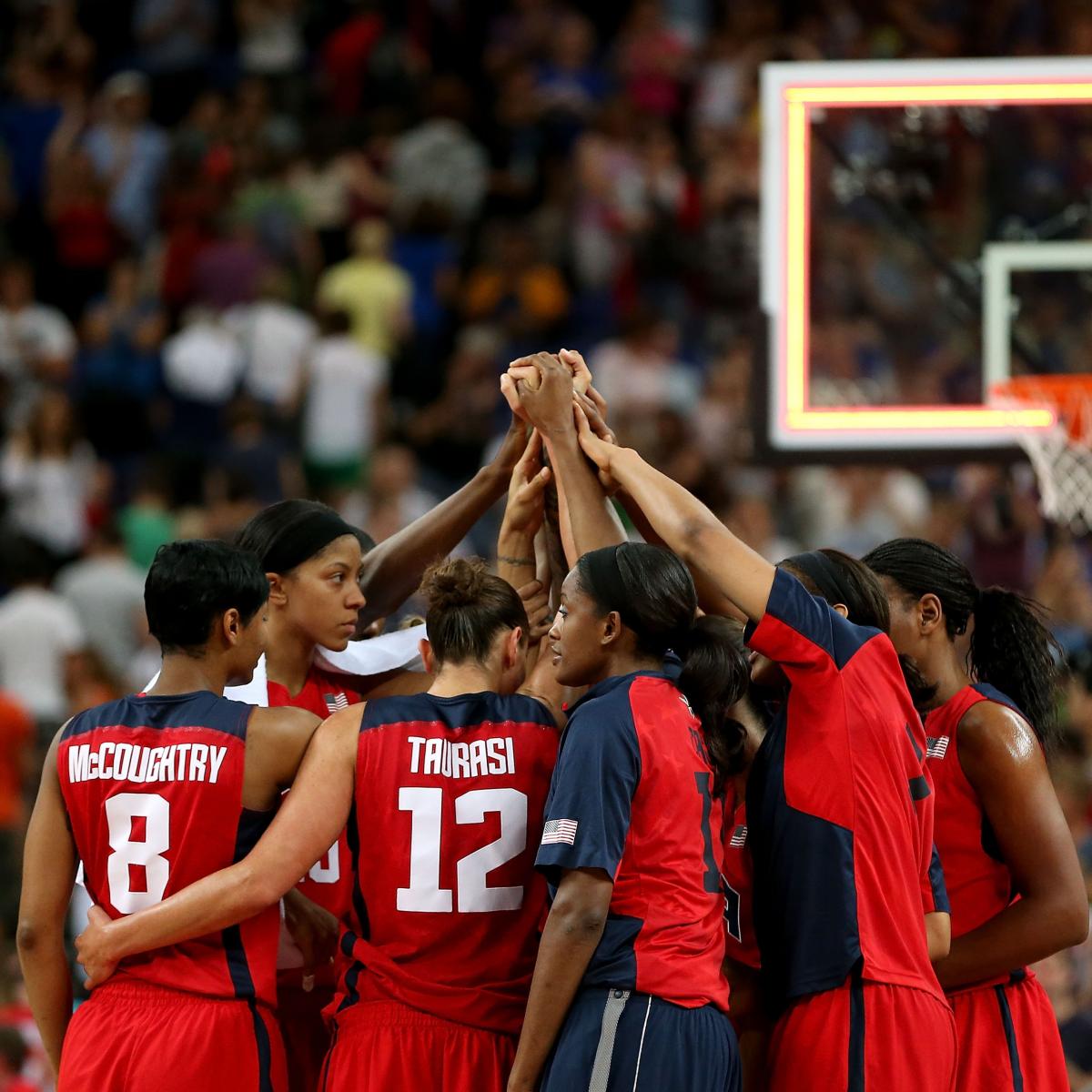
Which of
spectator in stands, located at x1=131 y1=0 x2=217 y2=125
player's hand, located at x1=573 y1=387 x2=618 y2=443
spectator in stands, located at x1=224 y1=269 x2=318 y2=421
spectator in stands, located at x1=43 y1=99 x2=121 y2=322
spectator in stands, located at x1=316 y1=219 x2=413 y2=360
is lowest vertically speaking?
player's hand, located at x1=573 y1=387 x2=618 y2=443

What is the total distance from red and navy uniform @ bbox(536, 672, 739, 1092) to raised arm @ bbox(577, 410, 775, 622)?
0.34 meters

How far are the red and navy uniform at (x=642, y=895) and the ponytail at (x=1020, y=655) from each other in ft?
4.01

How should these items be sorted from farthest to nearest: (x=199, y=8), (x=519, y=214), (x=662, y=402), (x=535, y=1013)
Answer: (x=199, y=8) < (x=519, y=214) < (x=662, y=402) < (x=535, y=1013)

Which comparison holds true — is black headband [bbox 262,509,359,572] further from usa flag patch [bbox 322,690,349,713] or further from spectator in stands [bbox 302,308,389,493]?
spectator in stands [bbox 302,308,389,493]

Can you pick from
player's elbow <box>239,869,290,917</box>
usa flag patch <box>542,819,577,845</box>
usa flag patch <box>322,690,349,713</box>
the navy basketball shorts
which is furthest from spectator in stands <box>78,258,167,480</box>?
the navy basketball shorts

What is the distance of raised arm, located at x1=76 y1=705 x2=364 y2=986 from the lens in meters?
4.27

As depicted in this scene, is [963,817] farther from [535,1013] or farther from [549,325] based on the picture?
[549,325]

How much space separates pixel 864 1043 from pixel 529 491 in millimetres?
1966

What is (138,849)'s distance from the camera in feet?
14.2

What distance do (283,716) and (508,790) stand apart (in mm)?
593

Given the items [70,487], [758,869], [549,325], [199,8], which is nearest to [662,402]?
[549,325]

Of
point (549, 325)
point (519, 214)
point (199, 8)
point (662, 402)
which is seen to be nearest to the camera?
point (662, 402)

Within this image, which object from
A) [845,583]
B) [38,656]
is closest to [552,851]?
[845,583]

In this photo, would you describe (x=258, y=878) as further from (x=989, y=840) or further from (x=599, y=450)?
(x=989, y=840)
